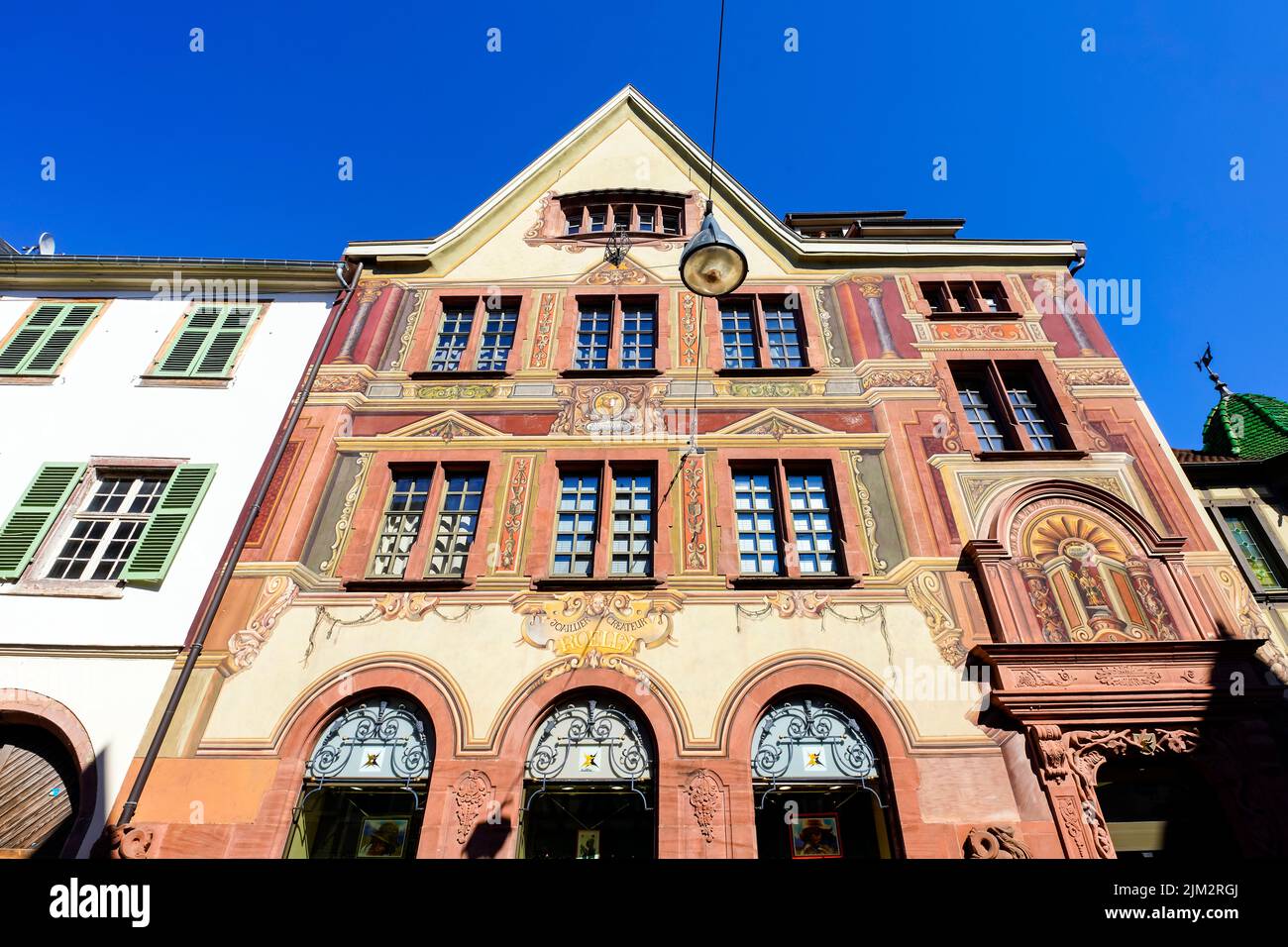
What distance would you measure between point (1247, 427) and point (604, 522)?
45.6 ft

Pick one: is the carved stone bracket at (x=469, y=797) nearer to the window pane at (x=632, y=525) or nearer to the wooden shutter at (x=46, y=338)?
the window pane at (x=632, y=525)

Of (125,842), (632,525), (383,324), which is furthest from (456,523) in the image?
(125,842)

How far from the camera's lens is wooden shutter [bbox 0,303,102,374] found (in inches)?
500

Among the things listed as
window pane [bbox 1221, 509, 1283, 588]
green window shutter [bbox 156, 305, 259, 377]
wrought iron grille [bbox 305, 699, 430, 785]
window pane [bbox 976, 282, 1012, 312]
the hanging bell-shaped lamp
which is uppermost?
window pane [bbox 976, 282, 1012, 312]

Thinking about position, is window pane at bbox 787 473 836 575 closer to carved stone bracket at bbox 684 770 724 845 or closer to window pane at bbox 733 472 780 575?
window pane at bbox 733 472 780 575

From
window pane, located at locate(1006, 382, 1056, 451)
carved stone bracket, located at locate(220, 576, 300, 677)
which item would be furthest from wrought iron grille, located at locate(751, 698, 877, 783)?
carved stone bracket, located at locate(220, 576, 300, 677)

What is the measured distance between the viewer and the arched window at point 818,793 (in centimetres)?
827

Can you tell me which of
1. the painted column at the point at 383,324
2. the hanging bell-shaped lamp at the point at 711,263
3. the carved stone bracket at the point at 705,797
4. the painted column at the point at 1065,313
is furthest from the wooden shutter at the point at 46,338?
the painted column at the point at 1065,313

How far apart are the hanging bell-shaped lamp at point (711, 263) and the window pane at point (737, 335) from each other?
13.6 ft

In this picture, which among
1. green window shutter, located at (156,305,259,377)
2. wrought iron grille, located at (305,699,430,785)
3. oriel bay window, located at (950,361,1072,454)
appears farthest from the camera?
green window shutter, located at (156,305,259,377)

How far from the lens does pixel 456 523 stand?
10.8 meters

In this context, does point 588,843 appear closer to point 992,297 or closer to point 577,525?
point 577,525

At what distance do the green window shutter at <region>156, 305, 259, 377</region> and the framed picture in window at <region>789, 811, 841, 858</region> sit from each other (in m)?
11.4
